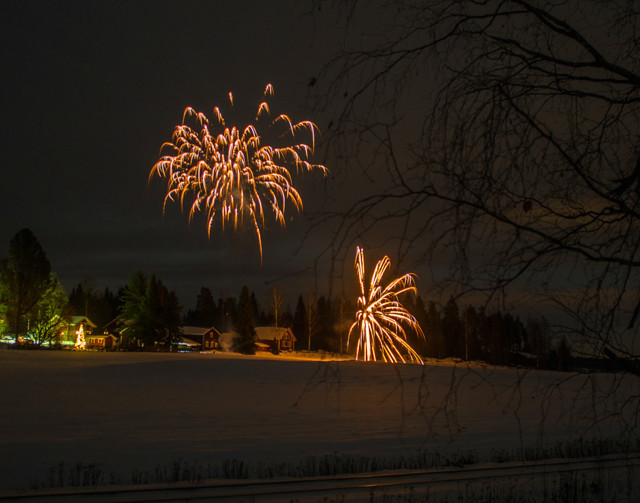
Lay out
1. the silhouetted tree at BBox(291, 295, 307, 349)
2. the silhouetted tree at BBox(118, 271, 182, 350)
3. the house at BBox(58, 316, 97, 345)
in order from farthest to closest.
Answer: the silhouetted tree at BBox(291, 295, 307, 349)
the silhouetted tree at BBox(118, 271, 182, 350)
the house at BBox(58, 316, 97, 345)

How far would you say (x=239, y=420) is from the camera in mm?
18547

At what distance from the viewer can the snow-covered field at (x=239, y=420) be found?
1047 centimetres

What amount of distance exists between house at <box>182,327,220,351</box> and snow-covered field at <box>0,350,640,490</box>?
57892 mm

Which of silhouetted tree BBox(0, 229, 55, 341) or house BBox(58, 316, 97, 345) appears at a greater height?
silhouetted tree BBox(0, 229, 55, 341)

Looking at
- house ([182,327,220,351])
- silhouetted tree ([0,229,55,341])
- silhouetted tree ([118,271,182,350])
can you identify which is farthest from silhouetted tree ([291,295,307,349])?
silhouetted tree ([0,229,55,341])

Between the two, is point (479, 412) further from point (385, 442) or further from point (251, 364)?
point (251, 364)

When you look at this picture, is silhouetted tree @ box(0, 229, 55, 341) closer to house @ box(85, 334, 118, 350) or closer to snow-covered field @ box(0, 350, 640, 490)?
house @ box(85, 334, 118, 350)

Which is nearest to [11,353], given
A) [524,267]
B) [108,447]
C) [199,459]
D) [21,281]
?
[21,281]

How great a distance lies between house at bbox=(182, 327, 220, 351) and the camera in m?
89.9

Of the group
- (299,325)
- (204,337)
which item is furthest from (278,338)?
(299,325)

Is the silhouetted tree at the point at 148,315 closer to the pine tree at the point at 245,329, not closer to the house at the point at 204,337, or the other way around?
the pine tree at the point at 245,329

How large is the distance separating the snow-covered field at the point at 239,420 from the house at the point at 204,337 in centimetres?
5789

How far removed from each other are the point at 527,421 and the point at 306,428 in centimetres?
895

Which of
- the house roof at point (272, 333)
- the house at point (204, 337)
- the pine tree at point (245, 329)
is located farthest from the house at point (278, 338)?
the pine tree at point (245, 329)
